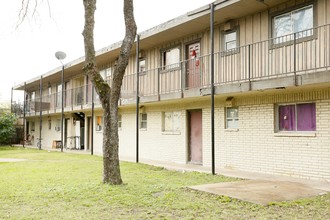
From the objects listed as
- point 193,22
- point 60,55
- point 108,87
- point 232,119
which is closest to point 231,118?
point 232,119

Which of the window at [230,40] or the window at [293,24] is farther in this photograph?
the window at [230,40]

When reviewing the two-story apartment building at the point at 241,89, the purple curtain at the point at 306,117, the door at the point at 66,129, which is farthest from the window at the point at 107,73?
the purple curtain at the point at 306,117

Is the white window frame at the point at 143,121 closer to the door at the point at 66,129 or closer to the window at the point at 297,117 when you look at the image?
the window at the point at 297,117

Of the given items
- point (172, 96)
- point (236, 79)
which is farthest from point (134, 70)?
point (236, 79)

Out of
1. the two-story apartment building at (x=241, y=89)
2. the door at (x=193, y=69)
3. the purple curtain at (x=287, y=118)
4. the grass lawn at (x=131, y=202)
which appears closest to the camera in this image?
the grass lawn at (x=131, y=202)

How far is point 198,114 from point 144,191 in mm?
7177

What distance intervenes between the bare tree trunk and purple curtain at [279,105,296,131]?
17.2ft

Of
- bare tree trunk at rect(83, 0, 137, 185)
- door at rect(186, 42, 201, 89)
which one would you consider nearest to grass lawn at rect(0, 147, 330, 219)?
bare tree trunk at rect(83, 0, 137, 185)

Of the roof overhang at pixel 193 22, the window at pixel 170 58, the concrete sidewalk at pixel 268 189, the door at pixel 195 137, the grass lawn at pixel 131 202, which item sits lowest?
the grass lawn at pixel 131 202

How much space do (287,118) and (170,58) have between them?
7049 millimetres

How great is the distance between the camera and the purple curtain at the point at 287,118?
37.2 ft

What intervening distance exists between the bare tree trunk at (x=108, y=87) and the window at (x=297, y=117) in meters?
5.26

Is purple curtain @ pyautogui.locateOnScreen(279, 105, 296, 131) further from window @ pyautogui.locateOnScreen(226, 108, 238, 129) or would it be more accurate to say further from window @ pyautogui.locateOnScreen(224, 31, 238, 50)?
window @ pyautogui.locateOnScreen(224, 31, 238, 50)

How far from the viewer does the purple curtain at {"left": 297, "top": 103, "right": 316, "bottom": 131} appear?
423 inches
